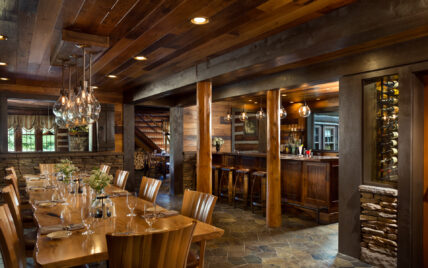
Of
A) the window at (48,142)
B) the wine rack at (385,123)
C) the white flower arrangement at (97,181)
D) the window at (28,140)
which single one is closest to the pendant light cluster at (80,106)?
the white flower arrangement at (97,181)

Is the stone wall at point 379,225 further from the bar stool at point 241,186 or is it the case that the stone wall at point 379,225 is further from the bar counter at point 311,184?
the bar stool at point 241,186

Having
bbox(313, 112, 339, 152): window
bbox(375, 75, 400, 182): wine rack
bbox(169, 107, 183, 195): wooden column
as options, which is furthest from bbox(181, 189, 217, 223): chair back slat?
bbox(313, 112, 339, 152): window

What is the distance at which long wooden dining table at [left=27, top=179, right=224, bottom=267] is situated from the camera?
5.66 feet

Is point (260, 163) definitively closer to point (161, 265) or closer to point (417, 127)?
point (417, 127)

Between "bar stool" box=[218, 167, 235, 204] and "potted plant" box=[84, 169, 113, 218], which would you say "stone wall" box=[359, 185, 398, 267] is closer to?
"potted plant" box=[84, 169, 113, 218]

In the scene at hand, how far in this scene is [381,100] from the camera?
3648mm

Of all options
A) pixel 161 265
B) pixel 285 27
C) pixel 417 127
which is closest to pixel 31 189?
pixel 161 265

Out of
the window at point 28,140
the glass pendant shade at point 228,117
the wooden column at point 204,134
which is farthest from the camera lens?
the window at point 28,140

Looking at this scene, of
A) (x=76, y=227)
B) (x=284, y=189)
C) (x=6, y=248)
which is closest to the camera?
(x=6, y=248)

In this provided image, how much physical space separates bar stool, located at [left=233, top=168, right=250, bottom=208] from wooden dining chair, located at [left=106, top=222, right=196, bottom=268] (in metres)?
4.72

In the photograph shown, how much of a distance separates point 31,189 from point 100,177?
1942 mm

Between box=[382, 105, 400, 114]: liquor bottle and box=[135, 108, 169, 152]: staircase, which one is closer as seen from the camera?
box=[382, 105, 400, 114]: liquor bottle

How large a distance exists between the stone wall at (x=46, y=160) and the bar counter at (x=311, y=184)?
352 centimetres

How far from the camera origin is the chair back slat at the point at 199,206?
2.61m
